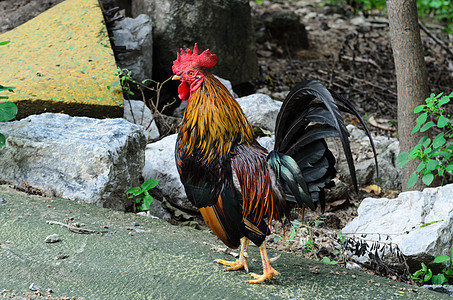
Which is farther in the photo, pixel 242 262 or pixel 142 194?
pixel 142 194

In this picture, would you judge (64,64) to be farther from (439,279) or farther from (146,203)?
(439,279)

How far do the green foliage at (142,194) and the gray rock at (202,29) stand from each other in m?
3.04

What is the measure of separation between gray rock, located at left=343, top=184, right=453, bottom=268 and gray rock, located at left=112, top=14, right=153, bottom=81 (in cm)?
369

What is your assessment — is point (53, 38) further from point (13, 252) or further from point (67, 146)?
point (13, 252)

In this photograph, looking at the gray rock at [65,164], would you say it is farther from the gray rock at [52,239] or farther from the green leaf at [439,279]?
the green leaf at [439,279]

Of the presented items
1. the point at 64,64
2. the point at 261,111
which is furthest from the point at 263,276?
the point at 64,64

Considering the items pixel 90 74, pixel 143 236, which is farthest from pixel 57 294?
pixel 90 74

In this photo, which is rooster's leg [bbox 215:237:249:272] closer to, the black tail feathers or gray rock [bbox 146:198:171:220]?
the black tail feathers

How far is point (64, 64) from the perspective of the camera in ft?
17.9

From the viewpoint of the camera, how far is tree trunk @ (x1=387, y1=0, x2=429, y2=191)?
483 centimetres

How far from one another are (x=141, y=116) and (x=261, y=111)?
149 centimetres

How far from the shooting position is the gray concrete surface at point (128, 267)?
9.31ft

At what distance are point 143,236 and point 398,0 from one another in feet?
11.2

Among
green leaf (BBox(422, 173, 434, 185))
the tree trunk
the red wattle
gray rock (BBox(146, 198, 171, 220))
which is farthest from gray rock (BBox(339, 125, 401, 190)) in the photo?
the red wattle
